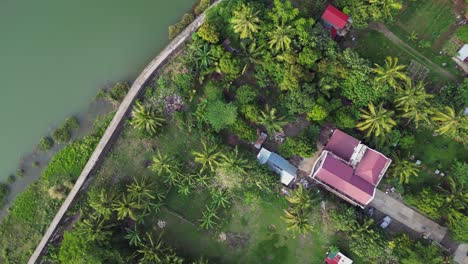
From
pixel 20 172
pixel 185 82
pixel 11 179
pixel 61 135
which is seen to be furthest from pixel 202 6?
pixel 11 179

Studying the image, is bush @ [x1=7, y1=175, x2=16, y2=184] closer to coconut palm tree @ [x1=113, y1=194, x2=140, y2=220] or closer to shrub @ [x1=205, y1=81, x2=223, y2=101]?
coconut palm tree @ [x1=113, y1=194, x2=140, y2=220]

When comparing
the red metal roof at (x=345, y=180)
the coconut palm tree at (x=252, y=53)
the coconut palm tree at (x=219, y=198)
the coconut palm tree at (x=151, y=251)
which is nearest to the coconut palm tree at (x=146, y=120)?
the coconut palm tree at (x=219, y=198)

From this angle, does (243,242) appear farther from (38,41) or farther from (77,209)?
(38,41)

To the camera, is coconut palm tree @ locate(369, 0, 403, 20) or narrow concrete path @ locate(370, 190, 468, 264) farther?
narrow concrete path @ locate(370, 190, 468, 264)

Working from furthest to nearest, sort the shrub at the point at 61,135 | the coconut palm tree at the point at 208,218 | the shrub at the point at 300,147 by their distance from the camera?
1. the shrub at the point at 61,135
2. the coconut palm tree at the point at 208,218
3. the shrub at the point at 300,147

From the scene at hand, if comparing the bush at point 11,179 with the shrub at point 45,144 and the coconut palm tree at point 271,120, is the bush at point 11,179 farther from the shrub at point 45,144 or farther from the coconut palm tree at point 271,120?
the coconut palm tree at point 271,120

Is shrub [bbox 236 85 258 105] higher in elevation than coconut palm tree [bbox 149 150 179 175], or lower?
higher

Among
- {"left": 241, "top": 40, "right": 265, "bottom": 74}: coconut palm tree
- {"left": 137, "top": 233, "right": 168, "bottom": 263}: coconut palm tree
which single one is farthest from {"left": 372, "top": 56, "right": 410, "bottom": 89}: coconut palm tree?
{"left": 137, "top": 233, "right": 168, "bottom": 263}: coconut palm tree
